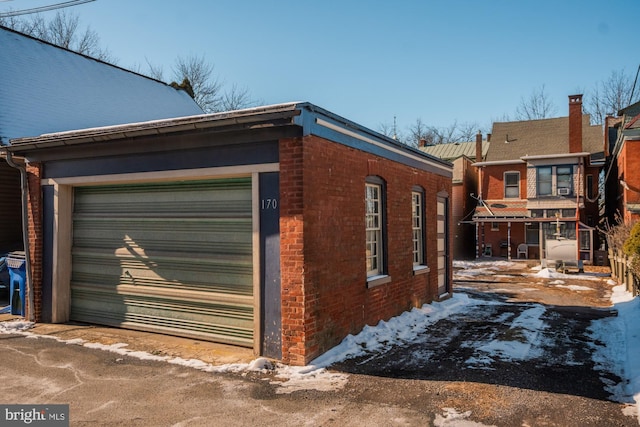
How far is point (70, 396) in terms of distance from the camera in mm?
5102

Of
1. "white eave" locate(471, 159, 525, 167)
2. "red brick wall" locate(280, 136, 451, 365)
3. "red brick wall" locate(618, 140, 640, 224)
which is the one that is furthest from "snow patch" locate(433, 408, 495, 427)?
"white eave" locate(471, 159, 525, 167)

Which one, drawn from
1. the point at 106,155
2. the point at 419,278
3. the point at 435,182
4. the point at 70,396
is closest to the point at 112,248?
the point at 106,155

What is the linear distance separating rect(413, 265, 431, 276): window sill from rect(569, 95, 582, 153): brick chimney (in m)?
20.0

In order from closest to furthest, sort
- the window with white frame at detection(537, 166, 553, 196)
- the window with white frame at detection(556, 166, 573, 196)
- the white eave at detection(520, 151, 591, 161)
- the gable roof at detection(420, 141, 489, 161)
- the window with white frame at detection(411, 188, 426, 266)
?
the window with white frame at detection(411, 188, 426, 266), the white eave at detection(520, 151, 591, 161), the window with white frame at detection(556, 166, 573, 196), the window with white frame at detection(537, 166, 553, 196), the gable roof at detection(420, 141, 489, 161)

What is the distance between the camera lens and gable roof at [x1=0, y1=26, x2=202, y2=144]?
12.3 meters

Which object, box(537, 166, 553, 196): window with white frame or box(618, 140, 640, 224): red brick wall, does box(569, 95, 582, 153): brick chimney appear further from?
box(618, 140, 640, 224): red brick wall

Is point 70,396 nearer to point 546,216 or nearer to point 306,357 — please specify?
point 306,357

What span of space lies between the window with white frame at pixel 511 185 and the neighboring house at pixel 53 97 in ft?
65.9

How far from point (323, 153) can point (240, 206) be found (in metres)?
1.49

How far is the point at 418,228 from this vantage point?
10.7 metres

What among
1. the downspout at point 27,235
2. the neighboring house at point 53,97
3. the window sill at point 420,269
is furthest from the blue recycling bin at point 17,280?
the window sill at point 420,269

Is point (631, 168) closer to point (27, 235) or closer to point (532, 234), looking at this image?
point (532, 234)

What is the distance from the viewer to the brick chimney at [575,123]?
85.2 ft

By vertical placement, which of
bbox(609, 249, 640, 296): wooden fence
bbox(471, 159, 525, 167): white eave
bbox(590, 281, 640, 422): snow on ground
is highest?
bbox(471, 159, 525, 167): white eave
